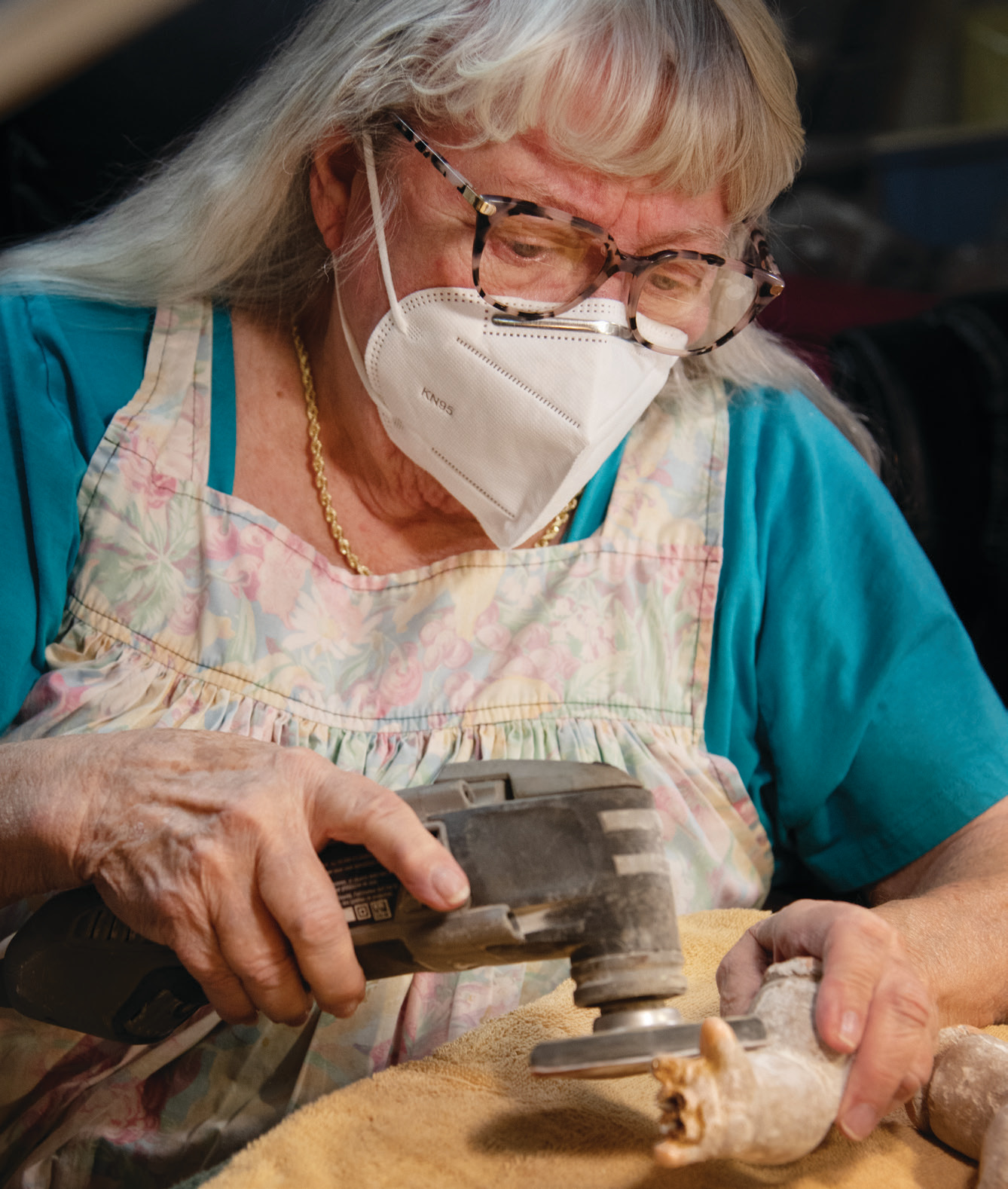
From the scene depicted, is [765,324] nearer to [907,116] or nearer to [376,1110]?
[376,1110]

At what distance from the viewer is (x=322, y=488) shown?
140 centimetres

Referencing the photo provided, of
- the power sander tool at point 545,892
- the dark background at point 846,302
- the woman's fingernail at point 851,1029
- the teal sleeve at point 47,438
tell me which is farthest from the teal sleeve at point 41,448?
the woman's fingernail at point 851,1029

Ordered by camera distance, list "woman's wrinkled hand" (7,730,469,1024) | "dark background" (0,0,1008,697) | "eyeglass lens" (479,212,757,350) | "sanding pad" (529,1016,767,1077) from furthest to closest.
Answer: "dark background" (0,0,1008,697), "eyeglass lens" (479,212,757,350), "woman's wrinkled hand" (7,730,469,1024), "sanding pad" (529,1016,767,1077)

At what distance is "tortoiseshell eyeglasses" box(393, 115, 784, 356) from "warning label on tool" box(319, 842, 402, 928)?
24.7 inches

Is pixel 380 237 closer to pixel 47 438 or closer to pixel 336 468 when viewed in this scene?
pixel 336 468

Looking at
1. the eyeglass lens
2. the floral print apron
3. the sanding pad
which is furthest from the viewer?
the eyeglass lens

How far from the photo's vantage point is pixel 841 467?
147 centimetres

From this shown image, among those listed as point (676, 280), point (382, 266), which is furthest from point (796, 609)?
point (382, 266)

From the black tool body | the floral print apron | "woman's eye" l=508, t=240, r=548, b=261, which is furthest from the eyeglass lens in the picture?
the black tool body

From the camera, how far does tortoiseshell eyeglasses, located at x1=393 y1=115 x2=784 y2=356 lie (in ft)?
3.94

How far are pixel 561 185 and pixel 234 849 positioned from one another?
78 centimetres

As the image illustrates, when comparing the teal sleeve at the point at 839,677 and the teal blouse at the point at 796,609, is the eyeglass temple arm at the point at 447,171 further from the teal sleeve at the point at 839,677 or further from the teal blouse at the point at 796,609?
the teal sleeve at the point at 839,677

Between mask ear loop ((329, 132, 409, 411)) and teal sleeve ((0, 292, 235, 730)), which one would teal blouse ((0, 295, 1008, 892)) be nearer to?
teal sleeve ((0, 292, 235, 730))

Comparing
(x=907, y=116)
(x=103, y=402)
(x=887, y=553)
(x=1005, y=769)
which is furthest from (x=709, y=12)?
(x=907, y=116)
